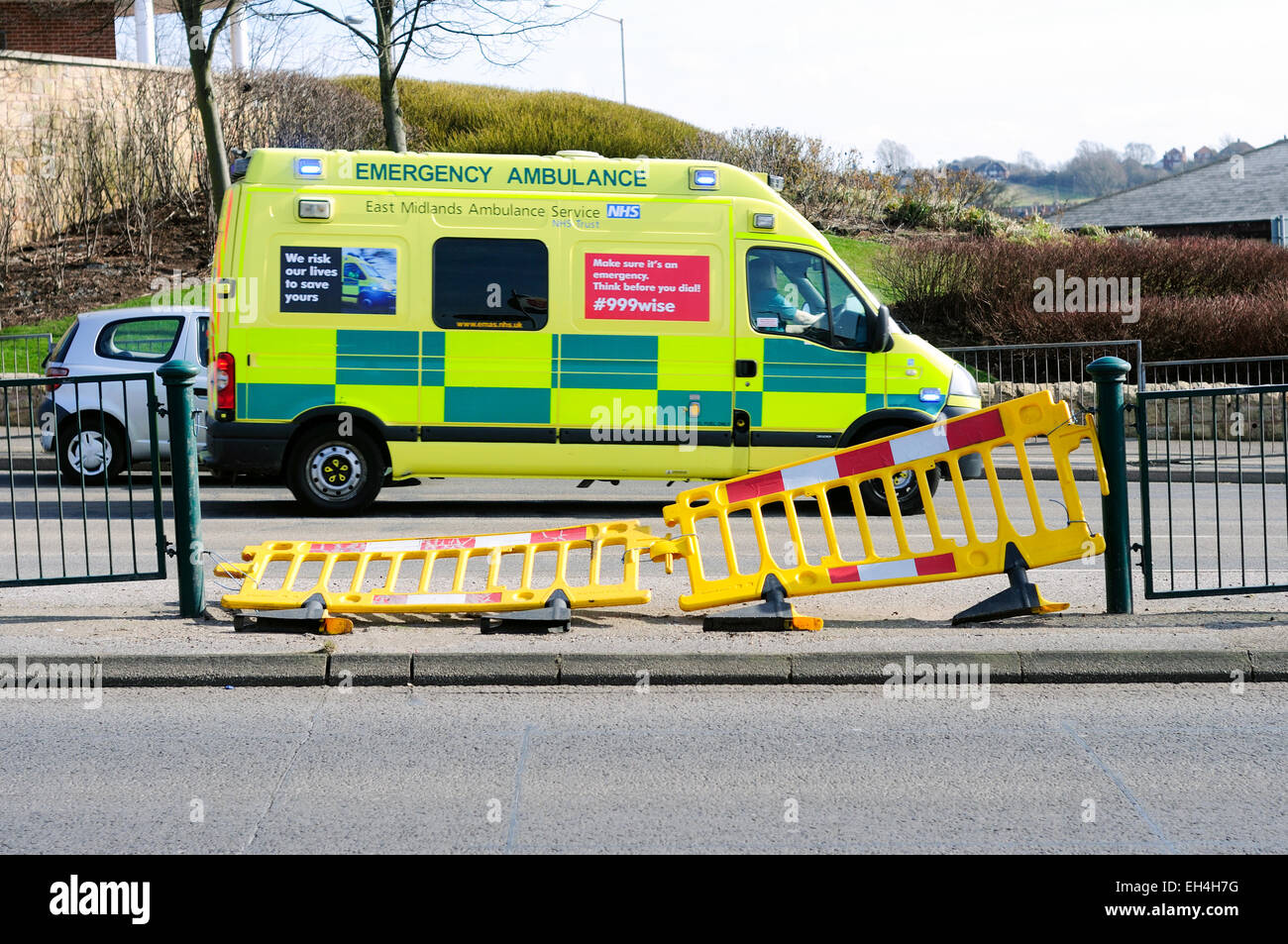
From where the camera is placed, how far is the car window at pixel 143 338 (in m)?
13.4

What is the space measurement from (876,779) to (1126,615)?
2459 millimetres

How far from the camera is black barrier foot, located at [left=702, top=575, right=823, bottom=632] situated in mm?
6477

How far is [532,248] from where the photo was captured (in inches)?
429

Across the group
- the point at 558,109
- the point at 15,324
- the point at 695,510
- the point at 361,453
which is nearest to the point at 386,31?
the point at 15,324

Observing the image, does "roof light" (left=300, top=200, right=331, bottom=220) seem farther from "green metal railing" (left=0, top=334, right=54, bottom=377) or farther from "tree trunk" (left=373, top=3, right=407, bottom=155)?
"green metal railing" (left=0, top=334, right=54, bottom=377)

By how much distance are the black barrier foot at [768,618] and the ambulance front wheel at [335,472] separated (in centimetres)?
523

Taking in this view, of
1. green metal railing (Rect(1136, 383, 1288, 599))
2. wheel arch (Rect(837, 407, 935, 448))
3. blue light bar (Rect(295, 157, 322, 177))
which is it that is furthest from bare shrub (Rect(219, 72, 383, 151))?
green metal railing (Rect(1136, 383, 1288, 599))

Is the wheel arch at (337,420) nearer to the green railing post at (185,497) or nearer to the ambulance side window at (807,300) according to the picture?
the ambulance side window at (807,300)

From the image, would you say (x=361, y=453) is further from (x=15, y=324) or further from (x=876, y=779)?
(x=15, y=324)

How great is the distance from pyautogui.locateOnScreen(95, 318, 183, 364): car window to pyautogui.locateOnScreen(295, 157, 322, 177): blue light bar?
3.45 m

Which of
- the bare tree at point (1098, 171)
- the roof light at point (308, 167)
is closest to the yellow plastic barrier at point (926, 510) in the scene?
the roof light at point (308, 167)

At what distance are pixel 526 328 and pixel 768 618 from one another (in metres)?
5.09
